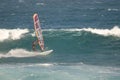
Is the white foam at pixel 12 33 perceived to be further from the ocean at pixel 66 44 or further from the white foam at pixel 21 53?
the white foam at pixel 21 53

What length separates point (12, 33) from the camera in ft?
184

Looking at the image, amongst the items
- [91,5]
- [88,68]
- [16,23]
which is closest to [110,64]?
[88,68]

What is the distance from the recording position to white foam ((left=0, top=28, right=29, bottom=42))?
2129 inches

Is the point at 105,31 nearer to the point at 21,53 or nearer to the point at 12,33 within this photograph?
the point at 12,33

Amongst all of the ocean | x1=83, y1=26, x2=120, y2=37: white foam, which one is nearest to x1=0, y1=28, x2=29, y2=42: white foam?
the ocean

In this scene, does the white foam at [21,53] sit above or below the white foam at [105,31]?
above

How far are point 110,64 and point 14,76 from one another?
342 inches

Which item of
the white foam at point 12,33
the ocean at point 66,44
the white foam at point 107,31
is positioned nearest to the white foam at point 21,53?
the ocean at point 66,44

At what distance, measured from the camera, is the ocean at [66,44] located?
37875mm

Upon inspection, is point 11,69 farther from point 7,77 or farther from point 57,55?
point 57,55

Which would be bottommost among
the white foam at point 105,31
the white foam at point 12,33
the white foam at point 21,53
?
the white foam at point 12,33

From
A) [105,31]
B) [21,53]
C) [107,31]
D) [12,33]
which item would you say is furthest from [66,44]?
[12,33]

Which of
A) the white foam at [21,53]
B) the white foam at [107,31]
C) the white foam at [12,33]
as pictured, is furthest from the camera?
Answer: the white foam at [12,33]

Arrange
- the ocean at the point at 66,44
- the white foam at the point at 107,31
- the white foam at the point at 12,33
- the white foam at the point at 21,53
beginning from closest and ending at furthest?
1. the ocean at the point at 66,44
2. the white foam at the point at 21,53
3. the white foam at the point at 107,31
4. the white foam at the point at 12,33
